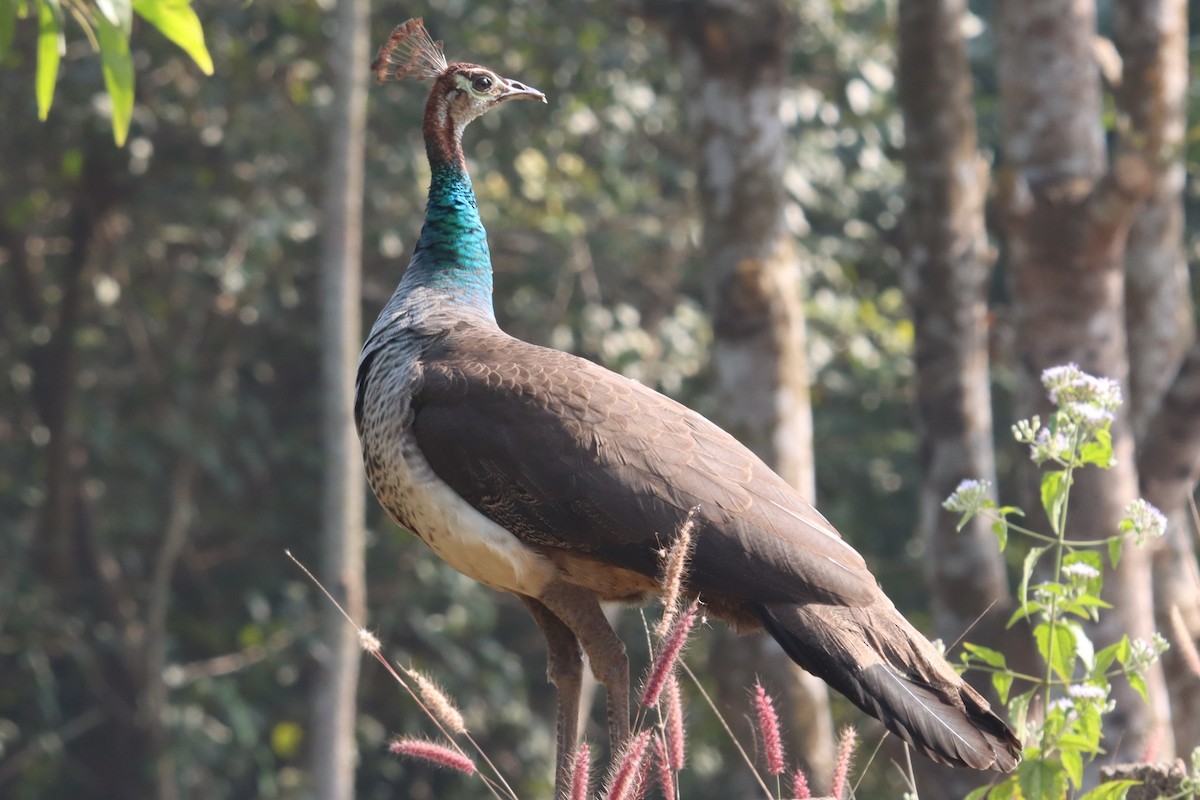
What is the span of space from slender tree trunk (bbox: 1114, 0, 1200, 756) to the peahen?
2377 mm

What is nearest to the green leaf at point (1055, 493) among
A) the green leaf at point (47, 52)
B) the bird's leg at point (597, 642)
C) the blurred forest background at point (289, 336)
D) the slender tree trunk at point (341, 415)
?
the bird's leg at point (597, 642)

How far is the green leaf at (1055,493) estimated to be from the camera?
10.5ft

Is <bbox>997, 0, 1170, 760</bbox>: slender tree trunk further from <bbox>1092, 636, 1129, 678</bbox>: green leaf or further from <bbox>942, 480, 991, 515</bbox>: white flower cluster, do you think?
<bbox>942, 480, 991, 515</bbox>: white flower cluster

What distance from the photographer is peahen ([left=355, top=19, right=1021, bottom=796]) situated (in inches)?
135

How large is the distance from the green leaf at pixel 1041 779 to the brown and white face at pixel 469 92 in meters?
2.38

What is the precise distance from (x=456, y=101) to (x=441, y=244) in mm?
442

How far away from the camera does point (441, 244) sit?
4.56m

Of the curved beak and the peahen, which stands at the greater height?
the curved beak

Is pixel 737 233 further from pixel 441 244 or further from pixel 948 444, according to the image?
pixel 441 244

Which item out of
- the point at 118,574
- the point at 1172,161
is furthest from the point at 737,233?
the point at 118,574

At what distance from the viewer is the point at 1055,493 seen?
3.26m

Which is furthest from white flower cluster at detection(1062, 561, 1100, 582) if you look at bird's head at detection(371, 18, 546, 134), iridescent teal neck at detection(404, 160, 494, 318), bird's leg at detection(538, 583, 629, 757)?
bird's head at detection(371, 18, 546, 134)

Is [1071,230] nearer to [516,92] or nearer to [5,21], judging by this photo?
[516,92]

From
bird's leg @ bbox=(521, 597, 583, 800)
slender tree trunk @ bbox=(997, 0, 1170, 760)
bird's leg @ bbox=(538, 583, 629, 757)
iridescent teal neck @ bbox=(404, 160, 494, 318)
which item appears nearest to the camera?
bird's leg @ bbox=(538, 583, 629, 757)
